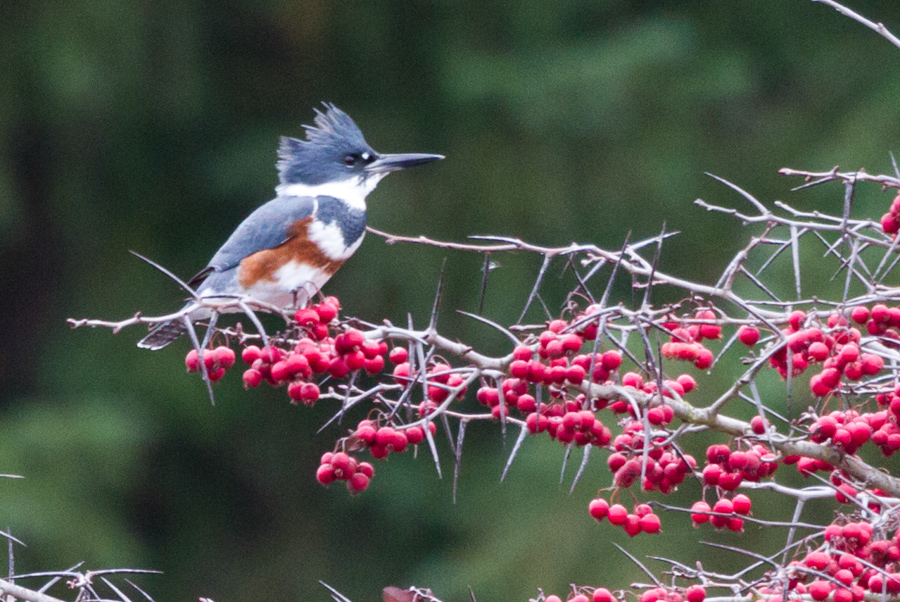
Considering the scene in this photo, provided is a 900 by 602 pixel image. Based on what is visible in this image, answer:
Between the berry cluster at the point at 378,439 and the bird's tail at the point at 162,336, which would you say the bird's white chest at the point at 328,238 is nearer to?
the bird's tail at the point at 162,336

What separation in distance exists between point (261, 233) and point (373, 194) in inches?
160

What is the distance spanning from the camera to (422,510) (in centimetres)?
724

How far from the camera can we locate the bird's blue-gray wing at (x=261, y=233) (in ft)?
8.71

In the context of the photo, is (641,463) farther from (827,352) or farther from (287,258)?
(287,258)

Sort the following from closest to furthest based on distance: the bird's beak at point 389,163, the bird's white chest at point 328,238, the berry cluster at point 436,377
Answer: the berry cluster at point 436,377, the bird's white chest at point 328,238, the bird's beak at point 389,163

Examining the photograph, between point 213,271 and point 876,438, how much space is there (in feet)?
5.18

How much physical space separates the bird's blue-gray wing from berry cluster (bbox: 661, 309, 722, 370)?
1160mm

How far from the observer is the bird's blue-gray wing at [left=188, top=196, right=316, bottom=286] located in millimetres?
2656

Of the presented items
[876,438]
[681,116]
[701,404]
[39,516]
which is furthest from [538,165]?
[876,438]

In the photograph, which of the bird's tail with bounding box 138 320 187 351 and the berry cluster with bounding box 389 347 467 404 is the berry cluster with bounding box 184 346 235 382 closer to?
the berry cluster with bounding box 389 347 467 404

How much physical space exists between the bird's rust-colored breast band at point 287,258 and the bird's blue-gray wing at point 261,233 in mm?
11

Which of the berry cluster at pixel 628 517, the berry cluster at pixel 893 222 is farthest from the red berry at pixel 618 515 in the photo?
the berry cluster at pixel 893 222

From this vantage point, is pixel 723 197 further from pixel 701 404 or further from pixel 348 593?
pixel 348 593

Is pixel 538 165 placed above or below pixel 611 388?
below
